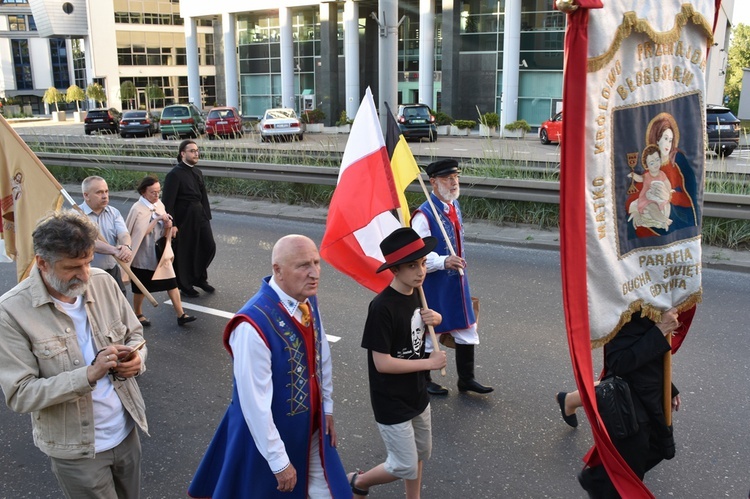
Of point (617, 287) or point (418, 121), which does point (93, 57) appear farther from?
point (617, 287)

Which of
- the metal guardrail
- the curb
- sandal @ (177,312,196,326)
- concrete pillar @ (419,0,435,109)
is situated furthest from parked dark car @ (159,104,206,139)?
sandal @ (177,312,196,326)

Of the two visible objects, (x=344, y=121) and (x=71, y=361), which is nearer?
(x=71, y=361)

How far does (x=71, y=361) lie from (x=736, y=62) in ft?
265

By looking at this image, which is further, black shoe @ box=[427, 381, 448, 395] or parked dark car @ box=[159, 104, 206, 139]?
parked dark car @ box=[159, 104, 206, 139]

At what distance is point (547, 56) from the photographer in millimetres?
33969

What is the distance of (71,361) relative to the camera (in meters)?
2.90

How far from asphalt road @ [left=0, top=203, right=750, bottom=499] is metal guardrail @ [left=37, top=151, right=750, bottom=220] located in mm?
1607

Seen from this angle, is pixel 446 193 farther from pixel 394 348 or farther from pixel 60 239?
pixel 60 239

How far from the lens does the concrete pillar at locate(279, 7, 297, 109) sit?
135ft

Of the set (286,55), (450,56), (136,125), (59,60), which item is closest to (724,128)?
(450,56)

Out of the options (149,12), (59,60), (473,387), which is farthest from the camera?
(59,60)

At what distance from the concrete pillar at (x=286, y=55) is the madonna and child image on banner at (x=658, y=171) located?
40.3 m

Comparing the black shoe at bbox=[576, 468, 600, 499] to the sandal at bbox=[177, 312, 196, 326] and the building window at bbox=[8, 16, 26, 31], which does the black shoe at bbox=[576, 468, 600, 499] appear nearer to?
the sandal at bbox=[177, 312, 196, 326]

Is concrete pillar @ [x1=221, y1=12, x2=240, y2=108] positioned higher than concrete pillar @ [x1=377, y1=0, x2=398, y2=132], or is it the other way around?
concrete pillar @ [x1=221, y1=12, x2=240, y2=108]
